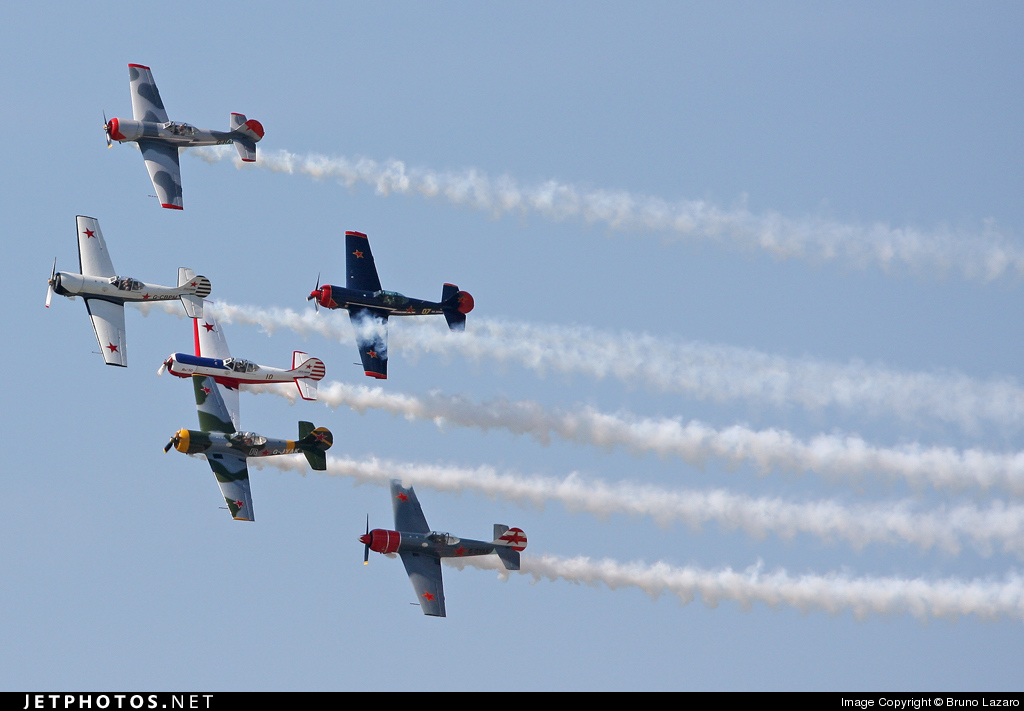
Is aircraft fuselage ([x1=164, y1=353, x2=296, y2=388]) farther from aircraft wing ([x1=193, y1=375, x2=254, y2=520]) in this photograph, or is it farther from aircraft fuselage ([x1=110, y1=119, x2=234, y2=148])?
aircraft fuselage ([x1=110, y1=119, x2=234, y2=148])

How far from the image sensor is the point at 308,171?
3312 inches

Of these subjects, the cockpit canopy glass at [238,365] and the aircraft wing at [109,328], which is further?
the cockpit canopy glass at [238,365]

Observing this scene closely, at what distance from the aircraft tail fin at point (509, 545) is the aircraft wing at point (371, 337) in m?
9.76

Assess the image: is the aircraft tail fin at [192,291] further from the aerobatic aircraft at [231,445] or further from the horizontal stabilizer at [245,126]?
the horizontal stabilizer at [245,126]

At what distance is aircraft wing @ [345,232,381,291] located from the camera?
275 feet

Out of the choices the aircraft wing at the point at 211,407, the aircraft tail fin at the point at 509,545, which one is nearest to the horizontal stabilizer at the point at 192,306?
the aircraft wing at the point at 211,407

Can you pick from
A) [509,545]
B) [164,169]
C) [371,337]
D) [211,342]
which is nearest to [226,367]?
[211,342]

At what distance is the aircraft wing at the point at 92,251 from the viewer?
77.8 meters

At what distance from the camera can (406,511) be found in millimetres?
78625

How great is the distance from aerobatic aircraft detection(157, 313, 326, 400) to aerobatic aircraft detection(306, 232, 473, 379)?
8.70 feet

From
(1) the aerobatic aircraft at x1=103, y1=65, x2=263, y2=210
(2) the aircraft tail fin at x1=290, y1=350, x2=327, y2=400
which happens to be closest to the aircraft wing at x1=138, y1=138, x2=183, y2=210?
(1) the aerobatic aircraft at x1=103, y1=65, x2=263, y2=210

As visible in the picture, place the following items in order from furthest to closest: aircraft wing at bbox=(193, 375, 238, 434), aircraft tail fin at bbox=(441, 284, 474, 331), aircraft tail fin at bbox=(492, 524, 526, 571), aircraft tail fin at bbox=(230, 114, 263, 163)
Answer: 1. aircraft tail fin at bbox=(441, 284, 474, 331)
2. aircraft tail fin at bbox=(230, 114, 263, 163)
3. aircraft tail fin at bbox=(492, 524, 526, 571)
4. aircraft wing at bbox=(193, 375, 238, 434)
